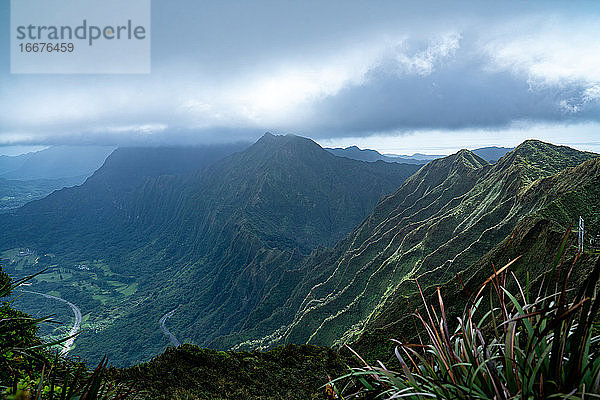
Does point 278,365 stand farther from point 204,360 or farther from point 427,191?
point 427,191

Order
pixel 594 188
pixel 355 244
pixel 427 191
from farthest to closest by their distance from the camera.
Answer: pixel 355 244, pixel 427 191, pixel 594 188

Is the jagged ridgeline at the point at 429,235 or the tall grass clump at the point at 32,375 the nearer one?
the tall grass clump at the point at 32,375

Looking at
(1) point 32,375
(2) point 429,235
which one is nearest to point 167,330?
(2) point 429,235

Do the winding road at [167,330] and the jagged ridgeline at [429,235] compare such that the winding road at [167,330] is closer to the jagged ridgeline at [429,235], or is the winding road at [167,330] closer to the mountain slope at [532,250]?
the jagged ridgeline at [429,235]

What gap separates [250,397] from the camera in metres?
15.1

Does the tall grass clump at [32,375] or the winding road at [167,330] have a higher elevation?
the tall grass clump at [32,375]

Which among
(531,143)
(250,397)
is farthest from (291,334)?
(531,143)

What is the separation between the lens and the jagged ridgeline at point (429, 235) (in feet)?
147

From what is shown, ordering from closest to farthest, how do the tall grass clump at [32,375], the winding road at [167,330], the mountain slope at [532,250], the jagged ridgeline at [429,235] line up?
the tall grass clump at [32,375] → the mountain slope at [532,250] → the jagged ridgeline at [429,235] → the winding road at [167,330]

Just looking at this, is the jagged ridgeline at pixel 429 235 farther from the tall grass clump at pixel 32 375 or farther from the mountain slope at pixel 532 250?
the tall grass clump at pixel 32 375

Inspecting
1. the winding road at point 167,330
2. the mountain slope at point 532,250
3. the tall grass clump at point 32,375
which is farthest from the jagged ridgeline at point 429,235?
the winding road at point 167,330

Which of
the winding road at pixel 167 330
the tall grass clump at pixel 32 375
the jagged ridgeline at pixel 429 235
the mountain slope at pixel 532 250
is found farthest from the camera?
the winding road at pixel 167 330

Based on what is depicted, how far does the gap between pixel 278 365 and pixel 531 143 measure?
88.2 meters

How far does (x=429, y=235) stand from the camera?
7225 centimetres
